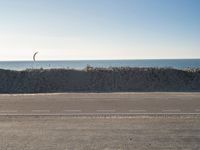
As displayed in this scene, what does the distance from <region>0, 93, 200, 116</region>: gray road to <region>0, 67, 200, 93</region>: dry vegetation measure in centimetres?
667

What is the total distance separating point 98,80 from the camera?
30.6 meters

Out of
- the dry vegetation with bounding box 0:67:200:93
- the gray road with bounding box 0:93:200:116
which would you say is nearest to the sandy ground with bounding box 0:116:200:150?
the gray road with bounding box 0:93:200:116

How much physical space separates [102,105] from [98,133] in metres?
7.28

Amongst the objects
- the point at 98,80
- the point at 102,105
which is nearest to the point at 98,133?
the point at 102,105

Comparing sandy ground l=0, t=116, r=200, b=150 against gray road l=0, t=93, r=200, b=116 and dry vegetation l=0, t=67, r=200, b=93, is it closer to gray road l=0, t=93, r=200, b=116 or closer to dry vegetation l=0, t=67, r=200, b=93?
gray road l=0, t=93, r=200, b=116

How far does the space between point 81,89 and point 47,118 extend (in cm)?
1405

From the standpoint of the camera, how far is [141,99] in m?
21.6

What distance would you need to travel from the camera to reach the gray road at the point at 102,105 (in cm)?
1712

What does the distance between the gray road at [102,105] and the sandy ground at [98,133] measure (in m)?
1.85

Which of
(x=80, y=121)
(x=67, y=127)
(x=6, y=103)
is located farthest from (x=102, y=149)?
(x=6, y=103)

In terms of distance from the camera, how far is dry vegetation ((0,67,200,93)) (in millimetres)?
29703

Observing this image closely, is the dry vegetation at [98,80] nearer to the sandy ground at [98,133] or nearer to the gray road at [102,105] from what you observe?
the gray road at [102,105]

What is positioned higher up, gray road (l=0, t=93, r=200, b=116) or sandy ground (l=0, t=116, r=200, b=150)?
sandy ground (l=0, t=116, r=200, b=150)

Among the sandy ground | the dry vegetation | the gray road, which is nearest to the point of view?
the sandy ground
